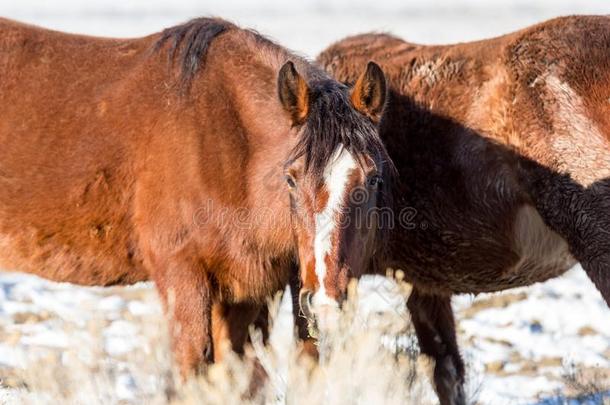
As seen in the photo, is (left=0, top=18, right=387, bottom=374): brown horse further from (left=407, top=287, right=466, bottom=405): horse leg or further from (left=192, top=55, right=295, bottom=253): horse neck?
(left=407, top=287, right=466, bottom=405): horse leg

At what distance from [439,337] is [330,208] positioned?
2.29m

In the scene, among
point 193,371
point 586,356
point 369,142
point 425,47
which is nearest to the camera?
point 369,142

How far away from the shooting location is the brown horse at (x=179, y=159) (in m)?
4.83

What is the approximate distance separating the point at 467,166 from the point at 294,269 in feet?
3.90

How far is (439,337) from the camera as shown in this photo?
6.38 meters

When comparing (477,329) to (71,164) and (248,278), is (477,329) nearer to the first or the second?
(248,278)

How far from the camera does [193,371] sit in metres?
4.94

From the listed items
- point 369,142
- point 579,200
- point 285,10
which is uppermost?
point 369,142

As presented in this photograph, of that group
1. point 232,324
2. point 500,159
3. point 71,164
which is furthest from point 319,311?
point 71,164

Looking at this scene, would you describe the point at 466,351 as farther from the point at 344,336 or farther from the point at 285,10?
the point at 285,10

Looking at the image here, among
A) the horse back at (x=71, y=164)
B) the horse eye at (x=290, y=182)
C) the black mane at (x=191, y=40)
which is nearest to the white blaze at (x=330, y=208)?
the horse eye at (x=290, y=182)

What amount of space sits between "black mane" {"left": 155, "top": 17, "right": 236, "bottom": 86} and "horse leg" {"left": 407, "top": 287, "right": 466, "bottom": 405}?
2.01 m

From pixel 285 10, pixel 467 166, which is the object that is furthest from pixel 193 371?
pixel 285 10

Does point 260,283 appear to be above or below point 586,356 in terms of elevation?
above
